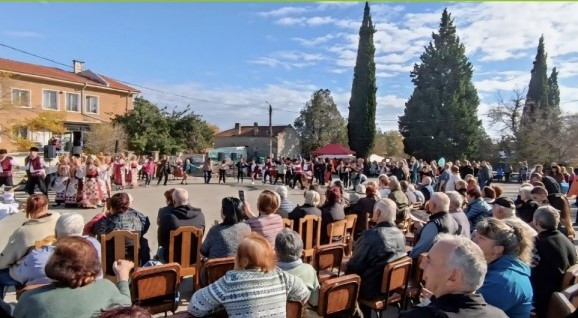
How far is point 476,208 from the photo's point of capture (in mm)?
6359

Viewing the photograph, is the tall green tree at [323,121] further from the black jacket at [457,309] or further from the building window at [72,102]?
the black jacket at [457,309]

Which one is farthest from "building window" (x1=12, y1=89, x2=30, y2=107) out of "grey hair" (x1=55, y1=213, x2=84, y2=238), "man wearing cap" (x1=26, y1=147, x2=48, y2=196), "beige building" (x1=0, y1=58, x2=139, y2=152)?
"grey hair" (x1=55, y1=213, x2=84, y2=238)

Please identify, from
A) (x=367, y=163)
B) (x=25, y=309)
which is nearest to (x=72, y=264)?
(x=25, y=309)

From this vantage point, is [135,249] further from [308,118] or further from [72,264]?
[308,118]

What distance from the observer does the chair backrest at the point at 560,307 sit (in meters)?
2.43

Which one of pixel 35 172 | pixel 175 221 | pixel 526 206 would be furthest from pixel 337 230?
pixel 35 172

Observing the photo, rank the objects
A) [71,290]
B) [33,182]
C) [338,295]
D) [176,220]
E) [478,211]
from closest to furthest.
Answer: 1. [71,290]
2. [338,295]
3. [176,220]
4. [478,211]
5. [33,182]

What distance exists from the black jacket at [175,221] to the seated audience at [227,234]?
2.07 ft

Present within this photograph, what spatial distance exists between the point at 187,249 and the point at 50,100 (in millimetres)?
→ 35400

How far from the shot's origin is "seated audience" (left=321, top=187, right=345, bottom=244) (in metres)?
6.31

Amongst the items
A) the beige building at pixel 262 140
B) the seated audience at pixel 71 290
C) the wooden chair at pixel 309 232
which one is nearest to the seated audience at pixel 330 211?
the wooden chair at pixel 309 232

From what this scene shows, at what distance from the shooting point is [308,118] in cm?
4972

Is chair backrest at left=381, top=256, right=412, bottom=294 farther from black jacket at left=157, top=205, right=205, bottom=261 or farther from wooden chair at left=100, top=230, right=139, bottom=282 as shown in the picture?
wooden chair at left=100, top=230, right=139, bottom=282

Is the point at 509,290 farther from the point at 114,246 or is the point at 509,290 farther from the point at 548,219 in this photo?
the point at 114,246
